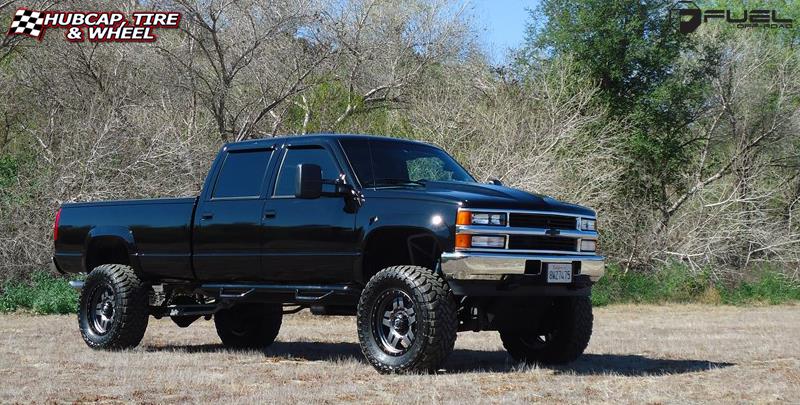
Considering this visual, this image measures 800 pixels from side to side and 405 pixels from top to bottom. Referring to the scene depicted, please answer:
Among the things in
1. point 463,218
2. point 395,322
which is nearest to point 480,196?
point 463,218

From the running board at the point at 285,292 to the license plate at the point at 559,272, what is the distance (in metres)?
1.76

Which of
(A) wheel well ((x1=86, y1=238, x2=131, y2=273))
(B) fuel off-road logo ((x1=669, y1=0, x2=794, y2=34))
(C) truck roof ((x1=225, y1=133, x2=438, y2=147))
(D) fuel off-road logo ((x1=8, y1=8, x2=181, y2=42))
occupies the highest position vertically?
(B) fuel off-road logo ((x1=669, y1=0, x2=794, y2=34))

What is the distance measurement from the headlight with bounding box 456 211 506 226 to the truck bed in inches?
142

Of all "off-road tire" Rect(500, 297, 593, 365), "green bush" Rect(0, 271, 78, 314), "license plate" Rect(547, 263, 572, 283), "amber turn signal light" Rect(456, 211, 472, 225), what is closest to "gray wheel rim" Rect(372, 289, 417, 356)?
"amber turn signal light" Rect(456, 211, 472, 225)

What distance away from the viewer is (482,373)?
10.0m

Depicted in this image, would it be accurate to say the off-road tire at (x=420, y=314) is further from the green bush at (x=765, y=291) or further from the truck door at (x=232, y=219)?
the green bush at (x=765, y=291)

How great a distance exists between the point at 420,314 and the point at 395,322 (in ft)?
1.59

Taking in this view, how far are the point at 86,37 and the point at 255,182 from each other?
15585 millimetres

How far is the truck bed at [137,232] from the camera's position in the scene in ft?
39.0

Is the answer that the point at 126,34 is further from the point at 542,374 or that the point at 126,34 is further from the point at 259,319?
the point at 542,374

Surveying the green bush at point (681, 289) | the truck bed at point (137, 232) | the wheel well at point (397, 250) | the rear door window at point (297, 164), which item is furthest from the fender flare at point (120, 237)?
the green bush at point (681, 289)

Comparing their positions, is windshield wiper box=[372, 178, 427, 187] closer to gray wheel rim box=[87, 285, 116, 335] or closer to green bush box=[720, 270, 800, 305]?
gray wheel rim box=[87, 285, 116, 335]

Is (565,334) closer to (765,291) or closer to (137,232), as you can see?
(137,232)

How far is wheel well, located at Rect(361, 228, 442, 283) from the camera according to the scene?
32.9ft
